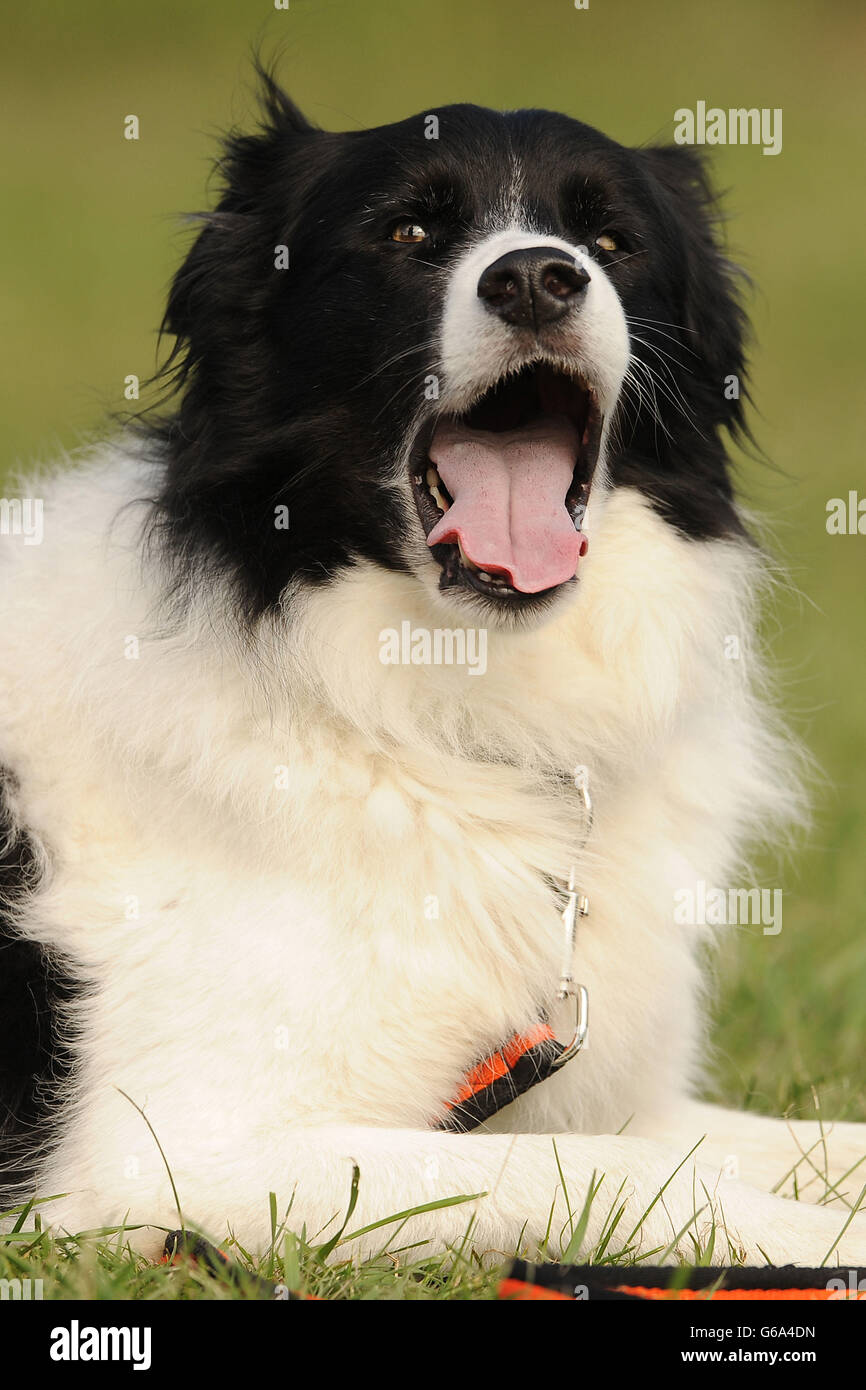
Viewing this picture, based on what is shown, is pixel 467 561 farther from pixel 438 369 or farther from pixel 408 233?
pixel 408 233

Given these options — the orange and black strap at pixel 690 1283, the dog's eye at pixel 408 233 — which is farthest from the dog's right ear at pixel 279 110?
the orange and black strap at pixel 690 1283

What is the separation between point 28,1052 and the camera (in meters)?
3.31

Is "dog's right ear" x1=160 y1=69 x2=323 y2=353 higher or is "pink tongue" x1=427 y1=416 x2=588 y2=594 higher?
"dog's right ear" x1=160 y1=69 x2=323 y2=353

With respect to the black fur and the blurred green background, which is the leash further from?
the blurred green background

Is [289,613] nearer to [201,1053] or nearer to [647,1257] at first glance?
[201,1053]

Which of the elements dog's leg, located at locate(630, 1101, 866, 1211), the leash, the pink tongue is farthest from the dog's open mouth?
dog's leg, located at locate(630, 1101, 866, 1211)

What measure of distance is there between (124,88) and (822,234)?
33.8 feet

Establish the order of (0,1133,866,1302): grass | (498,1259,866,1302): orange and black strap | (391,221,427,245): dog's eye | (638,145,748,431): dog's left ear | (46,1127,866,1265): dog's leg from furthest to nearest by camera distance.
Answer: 1. (638,145,748,431): dog's left ear
2. (391,221,427,245): dog's eye
3. (46,1127,866,1265): dog's leg
4. (0,1133,866,1302): grass
5. (498,1259,866,1302): orange and black strap

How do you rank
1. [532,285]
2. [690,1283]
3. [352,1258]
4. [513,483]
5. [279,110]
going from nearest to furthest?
[690,1283] < [352,1258] < [532,285] < [513,483] < [279,110]

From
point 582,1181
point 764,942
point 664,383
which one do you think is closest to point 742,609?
point 664,383

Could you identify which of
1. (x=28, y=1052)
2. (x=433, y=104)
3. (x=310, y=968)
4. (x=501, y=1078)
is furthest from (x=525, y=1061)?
(x=433, y=104)

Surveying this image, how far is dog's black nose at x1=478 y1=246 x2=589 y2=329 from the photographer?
10.3ft

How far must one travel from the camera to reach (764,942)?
5.55 meters

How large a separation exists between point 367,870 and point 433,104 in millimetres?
→ 11597
